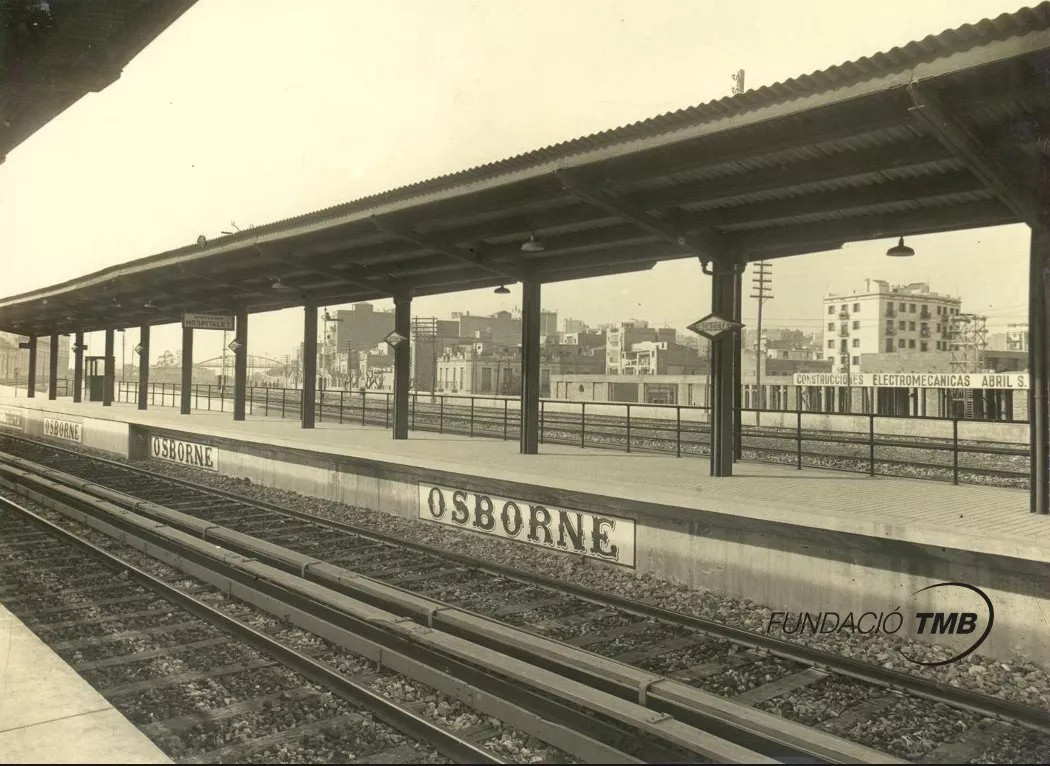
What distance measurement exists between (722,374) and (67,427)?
24558 mm

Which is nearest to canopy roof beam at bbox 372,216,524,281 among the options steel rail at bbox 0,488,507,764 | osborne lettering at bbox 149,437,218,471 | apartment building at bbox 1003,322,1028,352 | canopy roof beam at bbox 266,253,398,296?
canopy roof beam at bbox 266,253,398,296

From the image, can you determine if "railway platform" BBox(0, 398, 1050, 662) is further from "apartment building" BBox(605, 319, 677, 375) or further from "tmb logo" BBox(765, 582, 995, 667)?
"apartment building" BBox(605, 319, 677, 375)

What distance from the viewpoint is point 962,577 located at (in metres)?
6.55

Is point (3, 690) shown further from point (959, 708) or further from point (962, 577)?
point (962, 577)

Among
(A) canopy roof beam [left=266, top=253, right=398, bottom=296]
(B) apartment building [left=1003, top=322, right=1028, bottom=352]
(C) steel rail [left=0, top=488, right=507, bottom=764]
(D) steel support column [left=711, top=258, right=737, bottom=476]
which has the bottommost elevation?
(C) steel rail [left=0, top=488, right=507, bottom=764]

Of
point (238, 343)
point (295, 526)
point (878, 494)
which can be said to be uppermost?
point (238, 343)

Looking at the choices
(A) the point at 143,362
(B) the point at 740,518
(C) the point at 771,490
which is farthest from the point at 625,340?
(B) the point at 740,518

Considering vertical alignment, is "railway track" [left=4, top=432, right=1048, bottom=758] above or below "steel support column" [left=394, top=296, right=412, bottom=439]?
below

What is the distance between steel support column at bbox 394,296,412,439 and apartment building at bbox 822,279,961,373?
10181 centimetres

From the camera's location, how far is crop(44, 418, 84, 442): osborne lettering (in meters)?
25.0

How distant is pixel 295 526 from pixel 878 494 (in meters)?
8.48


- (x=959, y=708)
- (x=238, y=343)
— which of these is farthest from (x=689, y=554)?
(x=238, y=343)

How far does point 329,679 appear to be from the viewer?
Answer: 17.9 feet

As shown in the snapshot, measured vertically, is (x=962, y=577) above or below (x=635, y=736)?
above
